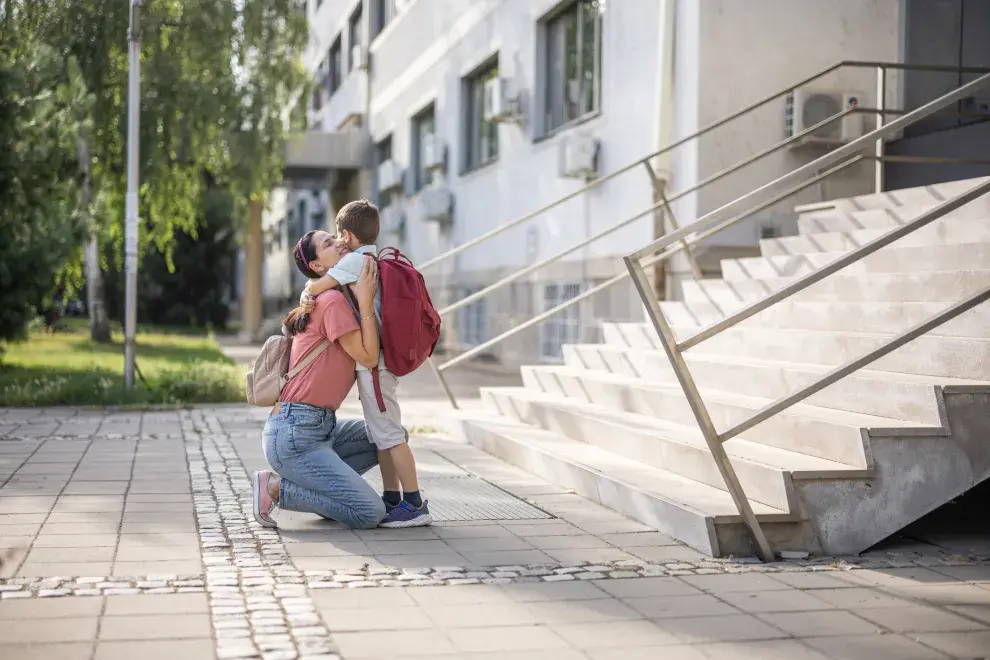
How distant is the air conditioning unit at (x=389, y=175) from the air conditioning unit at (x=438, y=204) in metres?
3.36

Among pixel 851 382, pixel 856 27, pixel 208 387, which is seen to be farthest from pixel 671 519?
pixel 208 387

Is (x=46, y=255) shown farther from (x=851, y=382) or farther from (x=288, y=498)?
(x=851, y=382)

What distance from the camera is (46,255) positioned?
537 inches

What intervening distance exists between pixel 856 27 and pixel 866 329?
5.05 m

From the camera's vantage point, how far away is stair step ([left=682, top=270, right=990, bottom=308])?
21.8 ft

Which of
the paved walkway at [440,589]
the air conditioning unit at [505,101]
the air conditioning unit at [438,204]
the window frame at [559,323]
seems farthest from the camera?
the air conditioning unit at [438,204]

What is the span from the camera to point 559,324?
50.5 ft

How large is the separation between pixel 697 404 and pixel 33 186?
31.7ft

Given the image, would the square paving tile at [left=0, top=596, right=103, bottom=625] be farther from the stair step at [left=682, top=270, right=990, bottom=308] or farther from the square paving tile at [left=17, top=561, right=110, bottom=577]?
the stair step at [left=682, top=270, right=990, bottom=308]

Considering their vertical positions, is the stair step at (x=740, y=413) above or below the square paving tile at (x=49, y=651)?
above

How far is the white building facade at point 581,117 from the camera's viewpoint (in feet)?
35.9

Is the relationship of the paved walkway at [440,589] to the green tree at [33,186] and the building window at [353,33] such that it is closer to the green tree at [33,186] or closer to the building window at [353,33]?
the green tree at [33,186]

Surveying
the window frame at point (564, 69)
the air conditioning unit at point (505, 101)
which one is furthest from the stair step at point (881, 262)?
the air conditioning unit at point (505, 101)

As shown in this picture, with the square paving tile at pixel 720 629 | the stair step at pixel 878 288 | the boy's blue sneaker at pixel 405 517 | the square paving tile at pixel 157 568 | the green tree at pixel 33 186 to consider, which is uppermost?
the green tree at pixel 33 186
